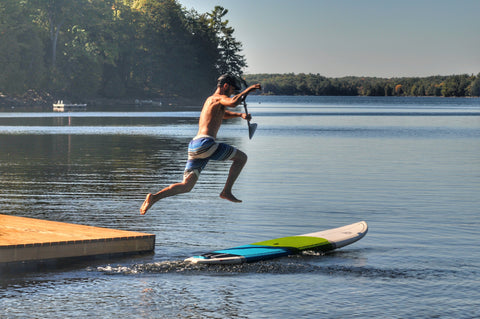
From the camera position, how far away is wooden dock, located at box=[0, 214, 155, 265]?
427 inches

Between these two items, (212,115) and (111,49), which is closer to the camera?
(212,115)

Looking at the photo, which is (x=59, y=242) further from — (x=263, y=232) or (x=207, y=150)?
(x=263, y=232)

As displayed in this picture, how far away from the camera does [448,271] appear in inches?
439

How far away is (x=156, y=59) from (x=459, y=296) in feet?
487

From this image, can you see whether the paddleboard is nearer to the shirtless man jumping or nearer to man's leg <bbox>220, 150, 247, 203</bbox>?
man's leg <bbox>220, 150, 247, 203</bbox>

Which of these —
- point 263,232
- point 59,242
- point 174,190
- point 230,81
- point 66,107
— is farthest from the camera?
point 66,107

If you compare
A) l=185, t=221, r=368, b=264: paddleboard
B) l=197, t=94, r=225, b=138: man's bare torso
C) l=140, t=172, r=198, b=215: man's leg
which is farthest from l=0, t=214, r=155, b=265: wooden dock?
l=197, t=94, r=225, b=138: man's bare torso

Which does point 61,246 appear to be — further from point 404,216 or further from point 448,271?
point 404,216

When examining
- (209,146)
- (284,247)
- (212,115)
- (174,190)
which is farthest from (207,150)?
(284,247)

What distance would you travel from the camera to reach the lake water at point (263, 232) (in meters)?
9.32

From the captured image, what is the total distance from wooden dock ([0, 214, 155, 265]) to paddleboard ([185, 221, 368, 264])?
43.3 inches

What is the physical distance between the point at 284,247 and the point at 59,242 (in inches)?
130

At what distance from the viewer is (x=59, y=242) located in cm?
1114

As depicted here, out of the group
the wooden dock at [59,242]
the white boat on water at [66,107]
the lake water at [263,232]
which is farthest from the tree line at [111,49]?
the wooden dock at [59,242]
